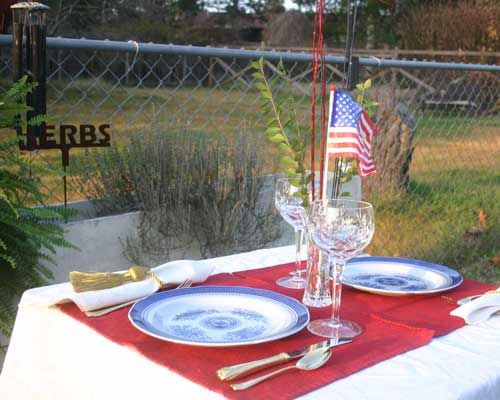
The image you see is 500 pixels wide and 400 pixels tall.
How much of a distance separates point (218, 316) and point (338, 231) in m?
0.32

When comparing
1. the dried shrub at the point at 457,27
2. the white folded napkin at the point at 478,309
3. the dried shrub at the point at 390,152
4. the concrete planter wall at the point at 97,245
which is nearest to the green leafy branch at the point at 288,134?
the white folded napkin at the point at 478,309

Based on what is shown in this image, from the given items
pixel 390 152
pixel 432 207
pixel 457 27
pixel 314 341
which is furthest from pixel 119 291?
pixel 457 27

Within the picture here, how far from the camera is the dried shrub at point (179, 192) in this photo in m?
3.23

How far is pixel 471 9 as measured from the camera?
20.3m

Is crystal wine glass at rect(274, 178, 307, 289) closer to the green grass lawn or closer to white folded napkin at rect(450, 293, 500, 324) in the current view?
white folded napkin at rect(450, 293, 500, 324)

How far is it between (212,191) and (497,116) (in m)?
4.88

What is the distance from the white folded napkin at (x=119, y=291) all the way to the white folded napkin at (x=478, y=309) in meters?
0.63

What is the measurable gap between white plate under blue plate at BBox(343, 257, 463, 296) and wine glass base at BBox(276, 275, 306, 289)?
4.5 inches

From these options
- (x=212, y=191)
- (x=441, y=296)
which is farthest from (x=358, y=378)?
(x=212, y=191)

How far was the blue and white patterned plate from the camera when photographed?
4.51 ft

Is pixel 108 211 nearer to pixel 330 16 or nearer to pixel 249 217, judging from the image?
pixel 249 217

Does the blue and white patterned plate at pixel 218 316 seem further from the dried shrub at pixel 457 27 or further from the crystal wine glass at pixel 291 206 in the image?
the dried shrub at pixel 457 27

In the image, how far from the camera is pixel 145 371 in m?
1.29

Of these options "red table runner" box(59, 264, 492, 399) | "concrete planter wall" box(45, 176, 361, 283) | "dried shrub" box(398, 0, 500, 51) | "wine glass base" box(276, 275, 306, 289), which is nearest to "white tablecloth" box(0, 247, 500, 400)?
"red table runner" box(59, 264, 492, 399)
